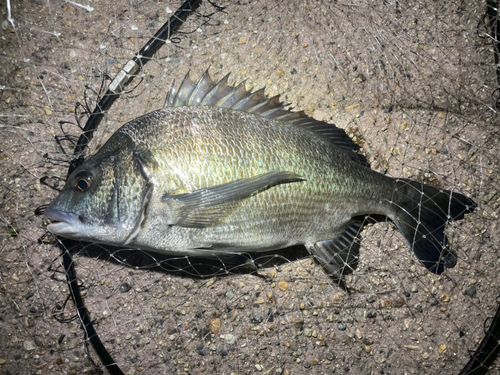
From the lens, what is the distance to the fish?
1662 mm

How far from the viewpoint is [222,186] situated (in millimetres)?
1638

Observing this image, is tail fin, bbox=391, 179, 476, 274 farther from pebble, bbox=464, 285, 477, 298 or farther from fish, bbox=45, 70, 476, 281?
pebble, bbox=464, 285, 477, 298

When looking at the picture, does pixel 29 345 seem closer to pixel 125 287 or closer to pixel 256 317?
pixel 125 287

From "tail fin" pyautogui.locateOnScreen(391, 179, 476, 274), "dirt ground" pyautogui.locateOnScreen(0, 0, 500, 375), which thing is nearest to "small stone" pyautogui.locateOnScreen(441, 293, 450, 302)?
"dirt ground" pyautogui.locateOnScreen(0, 0, 500, 375)

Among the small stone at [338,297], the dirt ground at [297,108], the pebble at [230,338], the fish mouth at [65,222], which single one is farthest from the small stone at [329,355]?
the fish mouth at [65,222]

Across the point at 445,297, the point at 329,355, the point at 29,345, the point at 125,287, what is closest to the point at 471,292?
the point at 445,297

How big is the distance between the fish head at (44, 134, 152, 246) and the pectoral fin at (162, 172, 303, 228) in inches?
5.7

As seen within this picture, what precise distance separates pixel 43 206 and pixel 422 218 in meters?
2.15

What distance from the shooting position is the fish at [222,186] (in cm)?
166

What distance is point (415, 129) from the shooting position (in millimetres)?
2170

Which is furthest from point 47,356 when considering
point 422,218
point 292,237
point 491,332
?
point 491,332

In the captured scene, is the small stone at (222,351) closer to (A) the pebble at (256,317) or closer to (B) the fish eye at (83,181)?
(A) the pebble at (256,317)

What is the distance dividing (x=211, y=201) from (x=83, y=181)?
24.5 inches

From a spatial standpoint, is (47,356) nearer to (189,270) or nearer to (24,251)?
(24,251)
